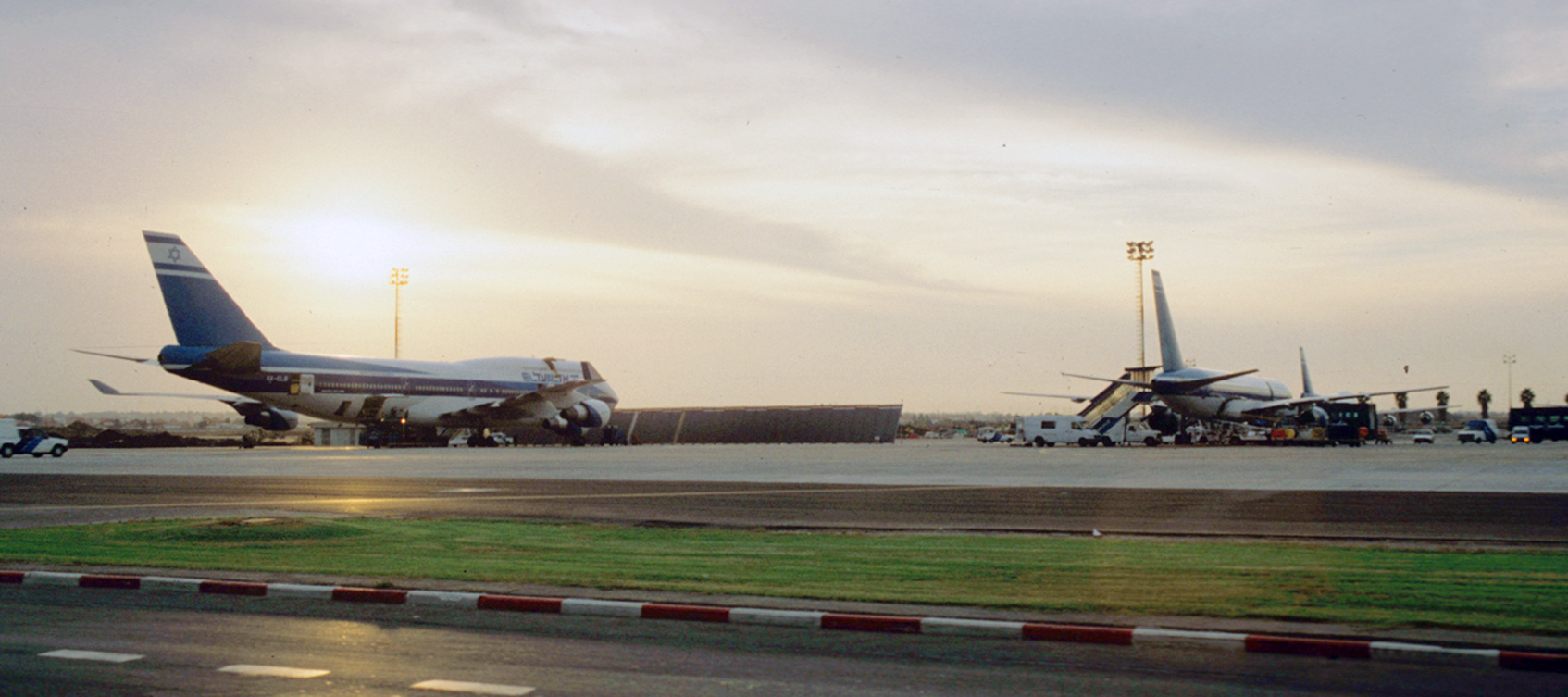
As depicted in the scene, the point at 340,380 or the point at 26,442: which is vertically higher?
the point at 340,380

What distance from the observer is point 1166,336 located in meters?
74.2

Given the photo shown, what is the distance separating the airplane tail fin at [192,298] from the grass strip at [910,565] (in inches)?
1733

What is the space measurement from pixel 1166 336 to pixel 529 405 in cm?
4283

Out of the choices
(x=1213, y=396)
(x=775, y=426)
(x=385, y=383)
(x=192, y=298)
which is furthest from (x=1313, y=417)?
(x=192, y=298)

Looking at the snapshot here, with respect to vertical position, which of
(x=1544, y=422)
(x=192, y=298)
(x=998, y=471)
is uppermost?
(x=192, y=298)

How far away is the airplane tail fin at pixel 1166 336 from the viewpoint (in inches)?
2904

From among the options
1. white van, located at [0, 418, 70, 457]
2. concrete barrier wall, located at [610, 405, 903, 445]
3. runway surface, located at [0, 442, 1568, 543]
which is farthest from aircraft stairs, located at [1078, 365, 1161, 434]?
white van, located at [0, 418, 70, 457]

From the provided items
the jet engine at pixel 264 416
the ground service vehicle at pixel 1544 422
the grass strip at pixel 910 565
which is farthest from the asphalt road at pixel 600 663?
the ground service vehicle at pixel 1544 422

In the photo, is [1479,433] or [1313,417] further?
[1479,433]

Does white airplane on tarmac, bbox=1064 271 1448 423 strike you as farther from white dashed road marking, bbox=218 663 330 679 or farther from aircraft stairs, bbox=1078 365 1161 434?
white dashed road marking, bbox=218 663 330 679

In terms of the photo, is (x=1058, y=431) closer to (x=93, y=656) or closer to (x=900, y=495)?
(x=900, y=495)

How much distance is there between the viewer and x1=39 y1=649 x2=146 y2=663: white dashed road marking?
26.2ft

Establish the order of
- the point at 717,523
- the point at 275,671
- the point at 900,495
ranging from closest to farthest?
the point at 275,671
the point at 717,523
the point at 900,495

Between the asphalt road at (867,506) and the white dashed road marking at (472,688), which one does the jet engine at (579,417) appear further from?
the white dashed road marking at (472,688)
